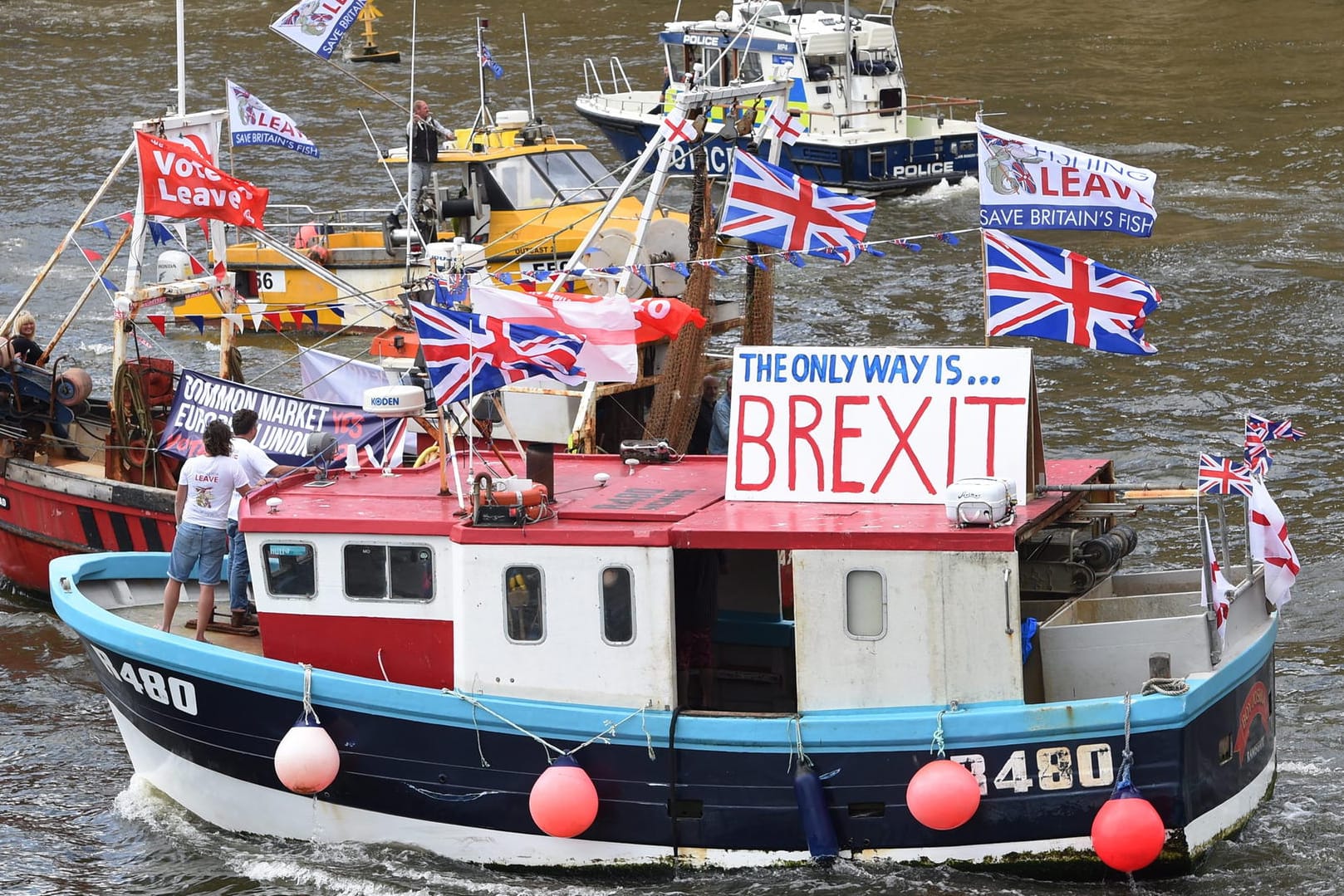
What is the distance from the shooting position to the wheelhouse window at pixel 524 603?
10.8 m

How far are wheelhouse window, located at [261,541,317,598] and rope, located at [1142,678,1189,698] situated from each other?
4.85 m

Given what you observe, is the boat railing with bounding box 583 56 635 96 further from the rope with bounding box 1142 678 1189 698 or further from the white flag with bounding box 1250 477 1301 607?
the rope with bounding box 1142 678 1189 698

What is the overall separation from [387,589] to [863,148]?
20779 mm

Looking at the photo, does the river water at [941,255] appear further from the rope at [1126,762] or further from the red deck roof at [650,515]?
the red deck roof at [650,515]

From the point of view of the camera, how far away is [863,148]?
3052 cm

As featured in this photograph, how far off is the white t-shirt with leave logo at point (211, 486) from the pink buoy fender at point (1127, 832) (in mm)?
5847

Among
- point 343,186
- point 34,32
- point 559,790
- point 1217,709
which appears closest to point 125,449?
point 559,790

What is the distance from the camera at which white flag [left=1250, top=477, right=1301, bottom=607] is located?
11.0 meters

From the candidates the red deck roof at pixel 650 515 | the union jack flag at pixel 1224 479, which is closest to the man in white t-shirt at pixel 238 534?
the red deck roof at pixel 650 515

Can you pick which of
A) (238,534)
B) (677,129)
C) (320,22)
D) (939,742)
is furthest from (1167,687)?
(320,22)

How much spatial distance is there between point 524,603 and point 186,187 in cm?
629

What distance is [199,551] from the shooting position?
40.3 feet

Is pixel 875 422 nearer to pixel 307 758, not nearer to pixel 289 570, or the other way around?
pixel 289 570

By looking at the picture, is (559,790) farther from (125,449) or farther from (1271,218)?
(1271,218)
